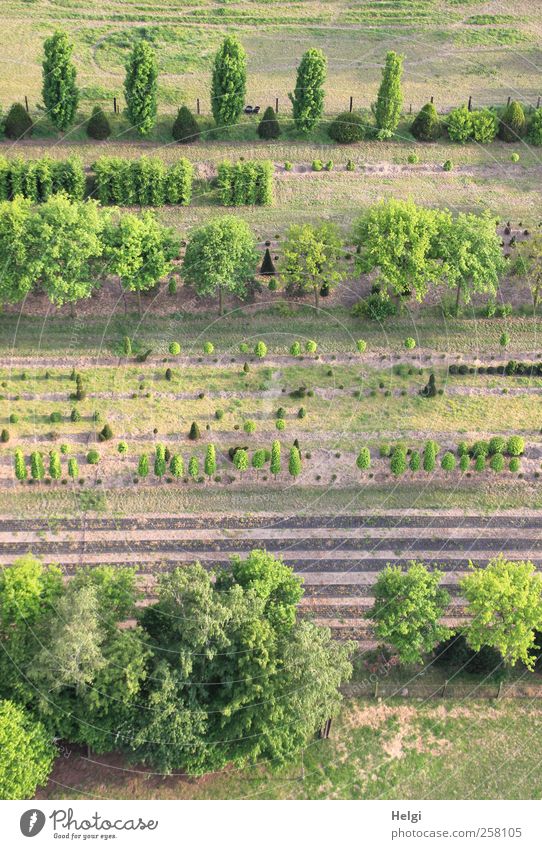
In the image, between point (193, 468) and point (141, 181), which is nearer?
point (193, 468)

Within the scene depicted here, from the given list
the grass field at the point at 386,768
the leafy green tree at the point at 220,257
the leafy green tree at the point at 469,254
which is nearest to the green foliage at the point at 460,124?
the leafy green tree at the point at 469,254

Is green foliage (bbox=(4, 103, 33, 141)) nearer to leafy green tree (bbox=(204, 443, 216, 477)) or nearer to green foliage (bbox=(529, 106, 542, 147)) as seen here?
leafy green tree (bbox=(204, 443, 216, 477))

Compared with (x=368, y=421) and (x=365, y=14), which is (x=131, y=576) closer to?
(x=368, y=421)

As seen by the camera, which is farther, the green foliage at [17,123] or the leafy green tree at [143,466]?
the green foliage at [17,123]

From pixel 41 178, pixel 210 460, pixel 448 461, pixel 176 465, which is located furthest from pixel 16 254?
pixel 448 461

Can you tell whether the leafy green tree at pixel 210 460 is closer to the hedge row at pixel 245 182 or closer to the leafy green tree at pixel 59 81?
the hedge row at pixel 245 182

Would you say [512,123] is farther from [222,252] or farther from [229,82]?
[222,252]

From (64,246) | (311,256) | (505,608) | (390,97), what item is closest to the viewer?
(505,608)
